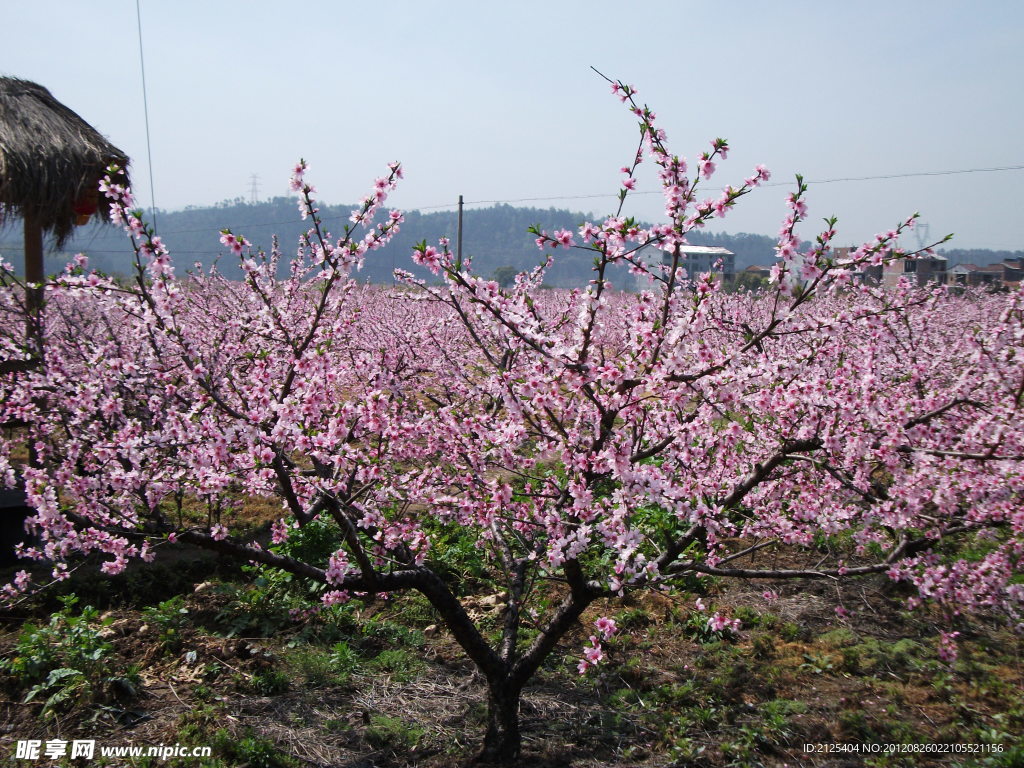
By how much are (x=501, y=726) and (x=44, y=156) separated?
696 cm

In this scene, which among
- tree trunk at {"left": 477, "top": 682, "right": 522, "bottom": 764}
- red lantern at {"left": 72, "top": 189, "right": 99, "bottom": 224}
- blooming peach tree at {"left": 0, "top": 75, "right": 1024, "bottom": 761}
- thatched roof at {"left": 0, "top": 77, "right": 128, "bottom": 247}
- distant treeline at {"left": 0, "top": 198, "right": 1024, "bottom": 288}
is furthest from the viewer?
distant treeline at {"left": 0, "top": 198, "right": 1024, "bottom": 288}

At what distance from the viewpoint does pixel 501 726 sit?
11.3ft

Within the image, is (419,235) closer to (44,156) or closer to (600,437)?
(44,156)

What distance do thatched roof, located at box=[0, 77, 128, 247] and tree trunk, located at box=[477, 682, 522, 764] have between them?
634cm

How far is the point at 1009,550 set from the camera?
11.5ft

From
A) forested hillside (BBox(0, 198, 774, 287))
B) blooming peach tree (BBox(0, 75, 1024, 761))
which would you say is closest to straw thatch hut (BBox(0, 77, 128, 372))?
blooming peach tree (BBox(0, 75, 1024, 761))

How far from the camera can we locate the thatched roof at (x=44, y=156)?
6520 mm

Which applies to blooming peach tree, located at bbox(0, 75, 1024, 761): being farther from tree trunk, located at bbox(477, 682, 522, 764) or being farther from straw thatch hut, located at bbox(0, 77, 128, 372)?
straw thatch hut, located at bbox(0, 77, 128, 372)

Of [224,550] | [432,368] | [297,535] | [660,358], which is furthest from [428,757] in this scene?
[432,368]

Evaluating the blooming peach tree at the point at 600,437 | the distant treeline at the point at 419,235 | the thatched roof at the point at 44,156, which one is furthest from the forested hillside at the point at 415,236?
the blooming peach tree at the point at 600,437

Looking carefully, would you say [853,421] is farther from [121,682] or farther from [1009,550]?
[121,682]

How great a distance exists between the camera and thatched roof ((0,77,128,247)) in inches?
257

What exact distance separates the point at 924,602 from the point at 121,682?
214 inches

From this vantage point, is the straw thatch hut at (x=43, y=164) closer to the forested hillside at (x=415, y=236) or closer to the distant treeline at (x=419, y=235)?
the distant treeline at (x=419, y=235)
